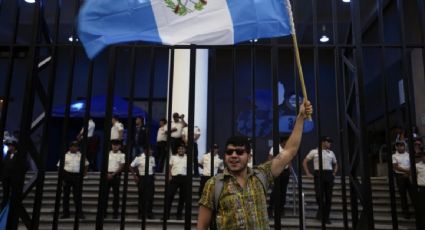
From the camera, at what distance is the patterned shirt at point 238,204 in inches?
112

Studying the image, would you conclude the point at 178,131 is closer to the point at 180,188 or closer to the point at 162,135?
the point at 162,135

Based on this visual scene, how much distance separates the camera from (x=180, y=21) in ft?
12.3

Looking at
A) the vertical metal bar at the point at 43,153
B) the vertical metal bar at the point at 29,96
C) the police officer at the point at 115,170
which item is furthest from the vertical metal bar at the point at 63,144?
the police officer at the point at 115,170

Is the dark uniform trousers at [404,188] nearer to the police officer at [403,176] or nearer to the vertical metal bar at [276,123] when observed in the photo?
the police officer at [403,176]

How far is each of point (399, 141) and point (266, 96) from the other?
779 cm

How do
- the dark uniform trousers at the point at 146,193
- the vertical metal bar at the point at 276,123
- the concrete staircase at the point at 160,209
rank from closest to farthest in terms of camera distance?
1. the vertical metal bar at the point at 276,123
2. the dark uniform trousers at the point at 146,193
3. the concrete staircase at the point at 160,209

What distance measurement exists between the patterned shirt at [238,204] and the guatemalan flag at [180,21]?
1.33 metres

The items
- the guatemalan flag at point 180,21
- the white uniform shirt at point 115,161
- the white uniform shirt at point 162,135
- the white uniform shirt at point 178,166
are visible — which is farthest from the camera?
the white uniform shirt at point 162,135

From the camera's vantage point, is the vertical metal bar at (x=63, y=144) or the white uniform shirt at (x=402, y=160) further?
the white uniform shirt at (x=402, y=160)

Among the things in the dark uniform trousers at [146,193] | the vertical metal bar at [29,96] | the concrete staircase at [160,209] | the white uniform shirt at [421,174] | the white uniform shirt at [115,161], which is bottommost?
the concrete staircase at [160,209]

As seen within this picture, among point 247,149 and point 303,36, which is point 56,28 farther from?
point 303,36

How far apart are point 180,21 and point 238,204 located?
1736 millimetres

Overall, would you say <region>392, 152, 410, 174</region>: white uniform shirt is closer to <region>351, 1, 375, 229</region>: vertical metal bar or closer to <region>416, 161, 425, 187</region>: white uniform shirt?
<region>416, 161, 425, 187</region>: white uniform shirt

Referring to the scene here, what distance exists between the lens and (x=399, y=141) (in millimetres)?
8477
